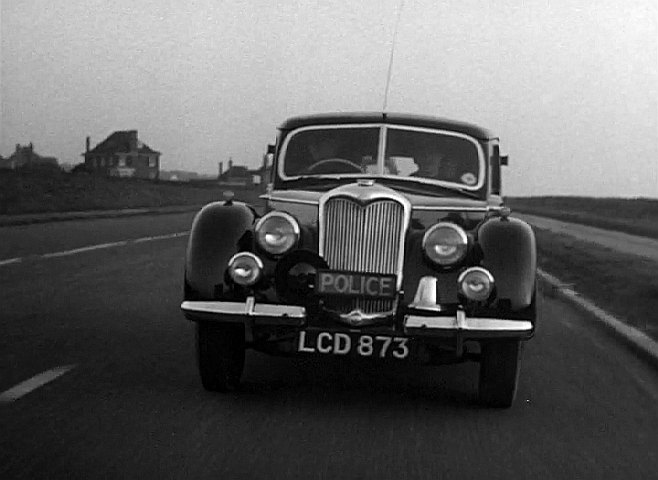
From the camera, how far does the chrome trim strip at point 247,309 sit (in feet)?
21.5

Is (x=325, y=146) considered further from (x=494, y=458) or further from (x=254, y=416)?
(x=494, y=458)

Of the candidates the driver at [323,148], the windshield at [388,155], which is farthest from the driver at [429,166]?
the driver at [323,148]

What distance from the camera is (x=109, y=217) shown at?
35875 mm

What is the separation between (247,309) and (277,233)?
0.53 metres

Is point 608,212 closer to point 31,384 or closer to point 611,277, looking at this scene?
point 611,277

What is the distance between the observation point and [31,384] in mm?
7035

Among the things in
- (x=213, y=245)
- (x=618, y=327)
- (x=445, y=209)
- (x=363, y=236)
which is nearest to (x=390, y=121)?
(x=445, y=209)

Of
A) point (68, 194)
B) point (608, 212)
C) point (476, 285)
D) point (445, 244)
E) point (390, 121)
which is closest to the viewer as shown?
point (476, 285)

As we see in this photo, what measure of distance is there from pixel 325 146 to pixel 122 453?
385 centimetres

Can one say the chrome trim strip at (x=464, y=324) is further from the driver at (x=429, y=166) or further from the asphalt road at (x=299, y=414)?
the driver at (x=429, y=166)

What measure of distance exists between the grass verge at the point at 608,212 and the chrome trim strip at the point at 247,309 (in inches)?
810

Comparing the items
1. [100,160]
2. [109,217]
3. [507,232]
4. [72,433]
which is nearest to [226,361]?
[72,433]

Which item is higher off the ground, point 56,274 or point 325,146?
point 325,146

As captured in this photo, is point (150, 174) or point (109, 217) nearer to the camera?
point (109, 217)
